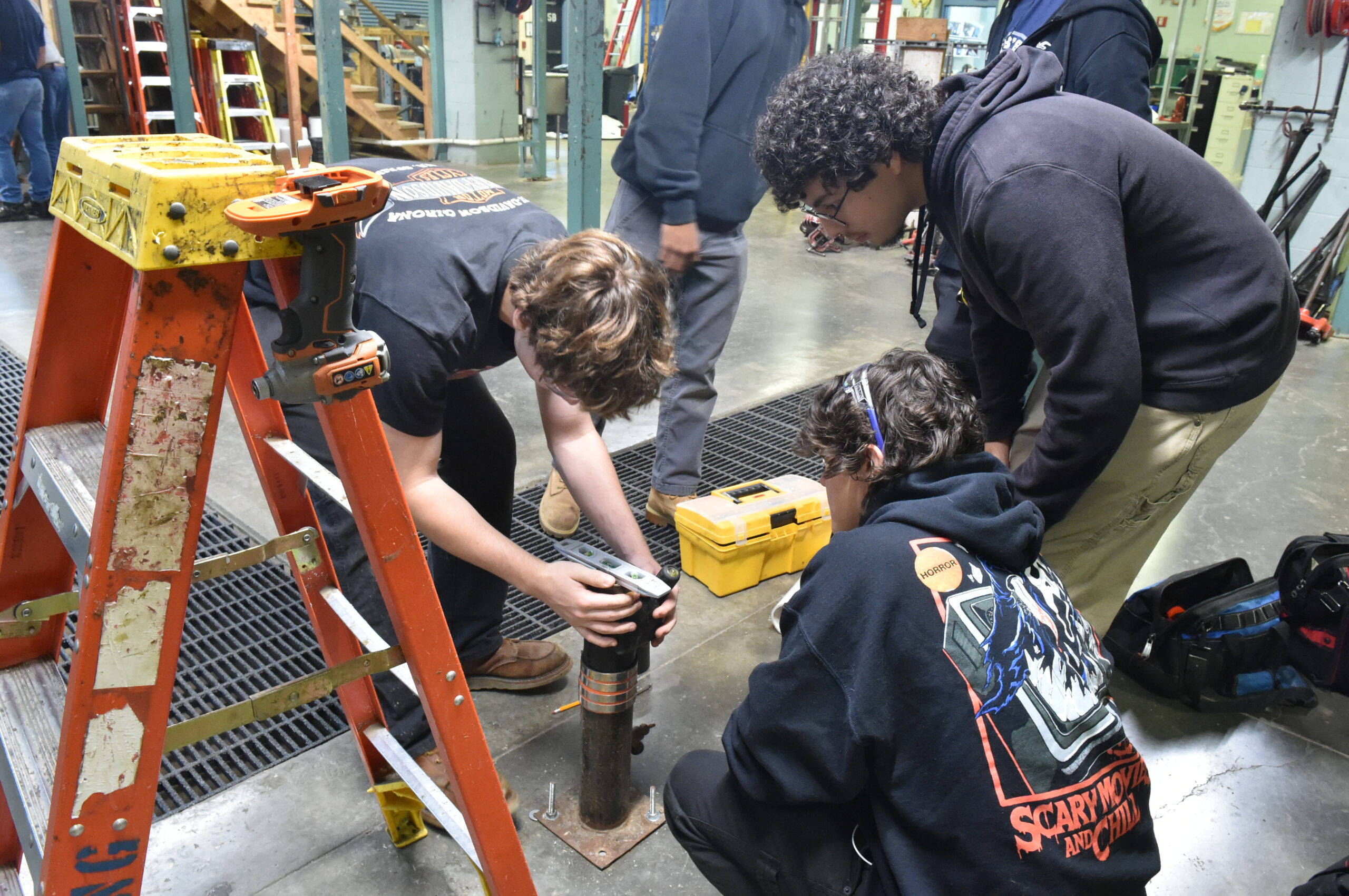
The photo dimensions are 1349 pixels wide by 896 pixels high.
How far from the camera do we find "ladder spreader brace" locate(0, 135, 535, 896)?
1009 mm

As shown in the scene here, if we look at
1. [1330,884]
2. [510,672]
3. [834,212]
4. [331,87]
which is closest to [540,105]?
[331,87]

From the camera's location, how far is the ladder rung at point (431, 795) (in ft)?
5.08

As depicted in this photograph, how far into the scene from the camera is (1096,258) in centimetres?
162

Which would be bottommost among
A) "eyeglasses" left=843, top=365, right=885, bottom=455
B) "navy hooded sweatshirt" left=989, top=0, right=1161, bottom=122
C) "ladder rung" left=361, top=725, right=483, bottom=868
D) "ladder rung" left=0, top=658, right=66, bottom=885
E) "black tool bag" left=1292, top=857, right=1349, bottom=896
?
"black tool bag" left=1292, top=857, right=1349, bottom=896

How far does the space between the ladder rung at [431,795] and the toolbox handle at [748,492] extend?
1.47 meters

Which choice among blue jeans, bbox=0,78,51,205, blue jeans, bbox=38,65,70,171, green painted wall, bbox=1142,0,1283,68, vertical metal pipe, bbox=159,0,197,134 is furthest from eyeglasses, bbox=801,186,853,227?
green painted wall, bbox=1142,0,1283,68

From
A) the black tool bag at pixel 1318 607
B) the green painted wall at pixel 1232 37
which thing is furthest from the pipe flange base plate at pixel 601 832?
the green painted wall at pixel 1232 37

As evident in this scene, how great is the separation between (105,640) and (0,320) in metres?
4.98

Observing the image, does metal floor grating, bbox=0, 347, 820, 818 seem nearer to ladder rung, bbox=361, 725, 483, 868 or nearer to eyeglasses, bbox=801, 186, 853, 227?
ladder rung, bbox=361, 725, 483, 868

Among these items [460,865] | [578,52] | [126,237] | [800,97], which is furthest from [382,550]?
[578,52]

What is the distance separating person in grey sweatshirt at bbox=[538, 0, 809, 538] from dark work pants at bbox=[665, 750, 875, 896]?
168 centimetres

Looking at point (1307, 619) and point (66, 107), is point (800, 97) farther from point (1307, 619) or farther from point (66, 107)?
point (66, 107)

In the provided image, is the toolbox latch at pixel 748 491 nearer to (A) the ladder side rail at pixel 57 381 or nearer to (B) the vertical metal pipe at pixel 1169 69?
(A) the ladder side rail at pixel 57 381

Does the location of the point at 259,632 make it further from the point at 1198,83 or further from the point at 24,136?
the point at 1198,83
